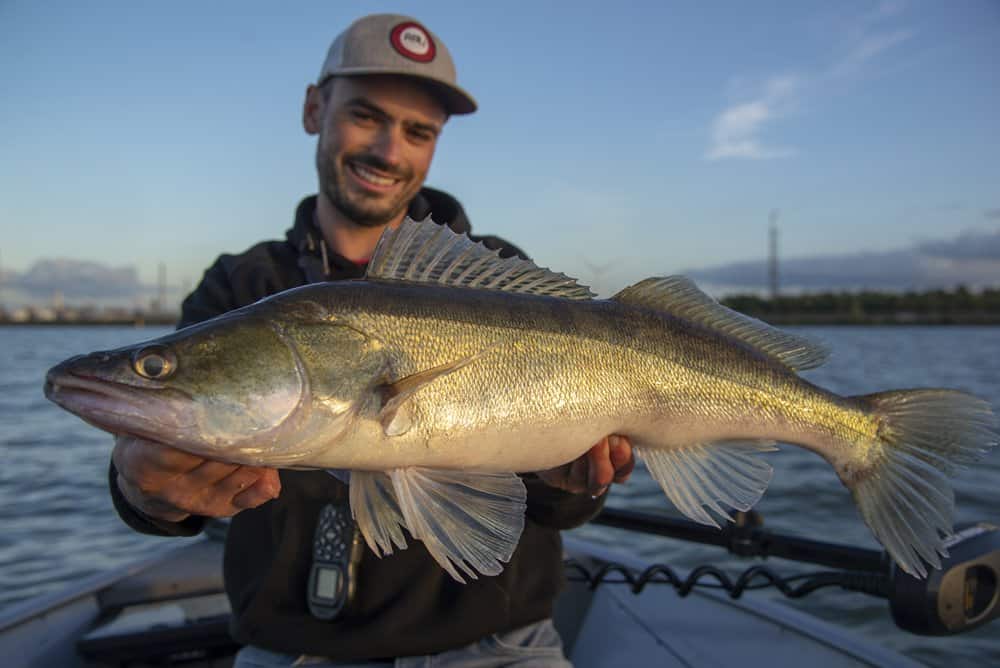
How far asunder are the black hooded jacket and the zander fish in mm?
757

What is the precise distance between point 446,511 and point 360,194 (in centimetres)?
221

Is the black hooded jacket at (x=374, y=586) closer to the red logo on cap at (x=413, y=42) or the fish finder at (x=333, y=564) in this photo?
the fish finder at (x=333, y=564)

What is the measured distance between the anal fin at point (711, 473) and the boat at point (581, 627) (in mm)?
1506

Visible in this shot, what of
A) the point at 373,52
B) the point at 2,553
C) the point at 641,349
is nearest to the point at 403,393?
the point at 641,349

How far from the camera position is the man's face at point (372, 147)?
3.85 metres

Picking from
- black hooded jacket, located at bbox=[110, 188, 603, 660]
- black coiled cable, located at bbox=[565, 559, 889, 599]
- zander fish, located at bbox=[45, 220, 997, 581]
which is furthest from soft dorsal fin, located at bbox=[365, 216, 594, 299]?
black coiled cable, located at bbox=[565, 559, 889, 599]

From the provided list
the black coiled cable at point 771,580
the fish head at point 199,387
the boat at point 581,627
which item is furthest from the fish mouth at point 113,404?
the black coiled cable at point 771,580

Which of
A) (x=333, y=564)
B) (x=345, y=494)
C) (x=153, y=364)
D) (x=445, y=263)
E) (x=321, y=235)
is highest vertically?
(x=321, y=235)

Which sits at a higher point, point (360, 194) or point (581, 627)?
point (360, 194)

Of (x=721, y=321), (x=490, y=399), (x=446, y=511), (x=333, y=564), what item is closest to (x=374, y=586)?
(x=333, y=564)

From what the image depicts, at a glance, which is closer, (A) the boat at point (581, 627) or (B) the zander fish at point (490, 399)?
(B) the zander fish at point (490, 399)

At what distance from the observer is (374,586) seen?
3.00 m

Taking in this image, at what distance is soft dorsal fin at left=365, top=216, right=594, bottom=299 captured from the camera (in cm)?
235

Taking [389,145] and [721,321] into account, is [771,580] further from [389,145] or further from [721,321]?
[389,145]
